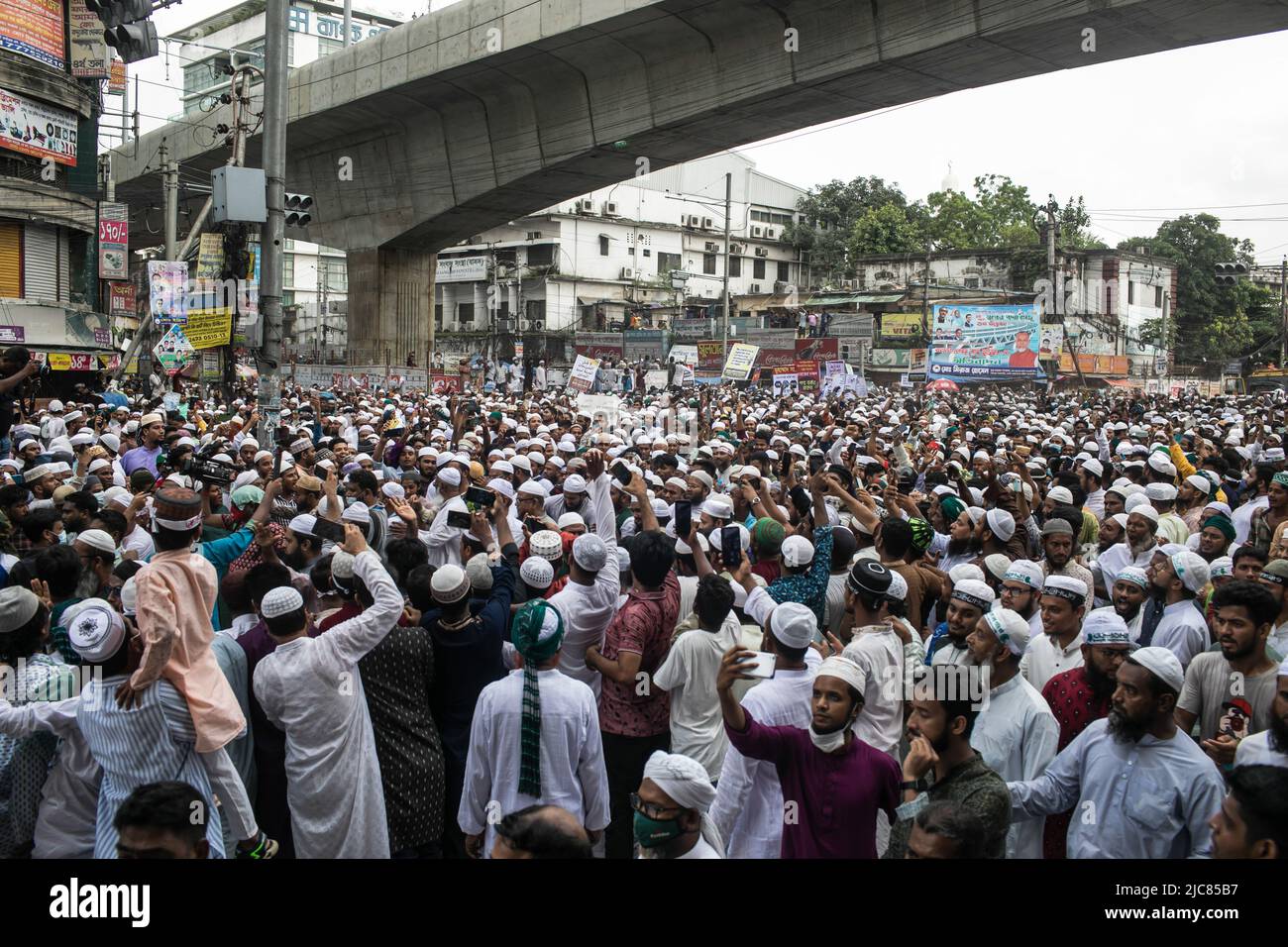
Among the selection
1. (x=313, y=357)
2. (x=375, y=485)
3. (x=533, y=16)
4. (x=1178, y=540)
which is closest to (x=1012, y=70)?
(x=533, y=16)

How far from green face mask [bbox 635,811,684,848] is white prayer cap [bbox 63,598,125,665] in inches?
76.1

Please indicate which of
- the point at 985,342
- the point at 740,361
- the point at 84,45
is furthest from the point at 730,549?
the point at 84,45

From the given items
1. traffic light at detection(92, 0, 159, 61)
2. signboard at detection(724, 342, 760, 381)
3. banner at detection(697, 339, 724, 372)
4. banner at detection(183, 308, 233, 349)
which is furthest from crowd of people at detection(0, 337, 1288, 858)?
banner at detection(697, 339, 724, 372)

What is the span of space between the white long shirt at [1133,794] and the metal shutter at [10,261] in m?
30.7

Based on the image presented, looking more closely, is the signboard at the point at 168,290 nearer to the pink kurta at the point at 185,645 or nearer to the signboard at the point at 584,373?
the signboard at the point at 584,373

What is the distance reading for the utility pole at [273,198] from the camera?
11.2 m

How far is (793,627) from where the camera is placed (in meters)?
4.04

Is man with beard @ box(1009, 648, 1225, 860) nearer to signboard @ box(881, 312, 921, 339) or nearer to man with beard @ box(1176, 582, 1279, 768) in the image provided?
man with beard @ box(1176, 582, 1279, 768)

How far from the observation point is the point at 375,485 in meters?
8.21

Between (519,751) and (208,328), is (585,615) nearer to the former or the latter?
(519,751)

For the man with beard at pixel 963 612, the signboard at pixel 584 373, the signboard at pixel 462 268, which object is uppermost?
the signboard at pixel 462 268

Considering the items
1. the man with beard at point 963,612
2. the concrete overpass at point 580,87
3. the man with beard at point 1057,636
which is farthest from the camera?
the concrete overpass at point 580,87

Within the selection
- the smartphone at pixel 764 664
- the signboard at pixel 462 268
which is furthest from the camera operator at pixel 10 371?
the signboard at pixel 462 268

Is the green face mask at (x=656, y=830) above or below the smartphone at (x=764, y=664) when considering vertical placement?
below
